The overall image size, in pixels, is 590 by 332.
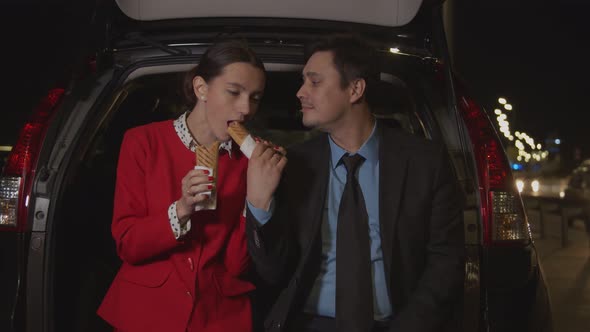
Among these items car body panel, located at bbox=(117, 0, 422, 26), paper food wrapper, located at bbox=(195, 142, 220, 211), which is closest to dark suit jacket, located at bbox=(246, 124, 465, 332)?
paper food wrapper, located at bbox=(195, 142, 220, 211)

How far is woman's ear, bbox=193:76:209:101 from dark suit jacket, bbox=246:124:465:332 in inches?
16.9

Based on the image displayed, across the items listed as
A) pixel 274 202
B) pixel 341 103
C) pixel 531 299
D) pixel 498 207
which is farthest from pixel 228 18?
pixel 531 299

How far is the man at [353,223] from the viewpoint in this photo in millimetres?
2607

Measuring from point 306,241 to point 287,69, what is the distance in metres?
0.95

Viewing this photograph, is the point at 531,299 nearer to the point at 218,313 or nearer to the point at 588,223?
the point at 218,313

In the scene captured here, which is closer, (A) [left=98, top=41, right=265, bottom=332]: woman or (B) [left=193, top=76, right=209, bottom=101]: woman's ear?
(A) [left=98, top=41, right=265, bottom=332]: woman

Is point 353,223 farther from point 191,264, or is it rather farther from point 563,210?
point 563,210

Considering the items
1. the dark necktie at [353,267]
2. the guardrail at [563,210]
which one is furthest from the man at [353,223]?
the guardrail at [563,210]

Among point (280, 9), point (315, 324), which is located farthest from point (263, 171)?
point (280, 9)

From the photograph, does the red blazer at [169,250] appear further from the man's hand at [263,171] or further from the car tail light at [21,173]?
the car tail light at [21,173]

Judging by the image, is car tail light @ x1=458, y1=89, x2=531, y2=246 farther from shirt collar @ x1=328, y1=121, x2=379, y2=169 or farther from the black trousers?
the black trousers

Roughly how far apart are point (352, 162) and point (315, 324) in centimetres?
62

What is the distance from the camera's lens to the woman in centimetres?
245

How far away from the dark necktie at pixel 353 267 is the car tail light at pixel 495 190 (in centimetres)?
56
